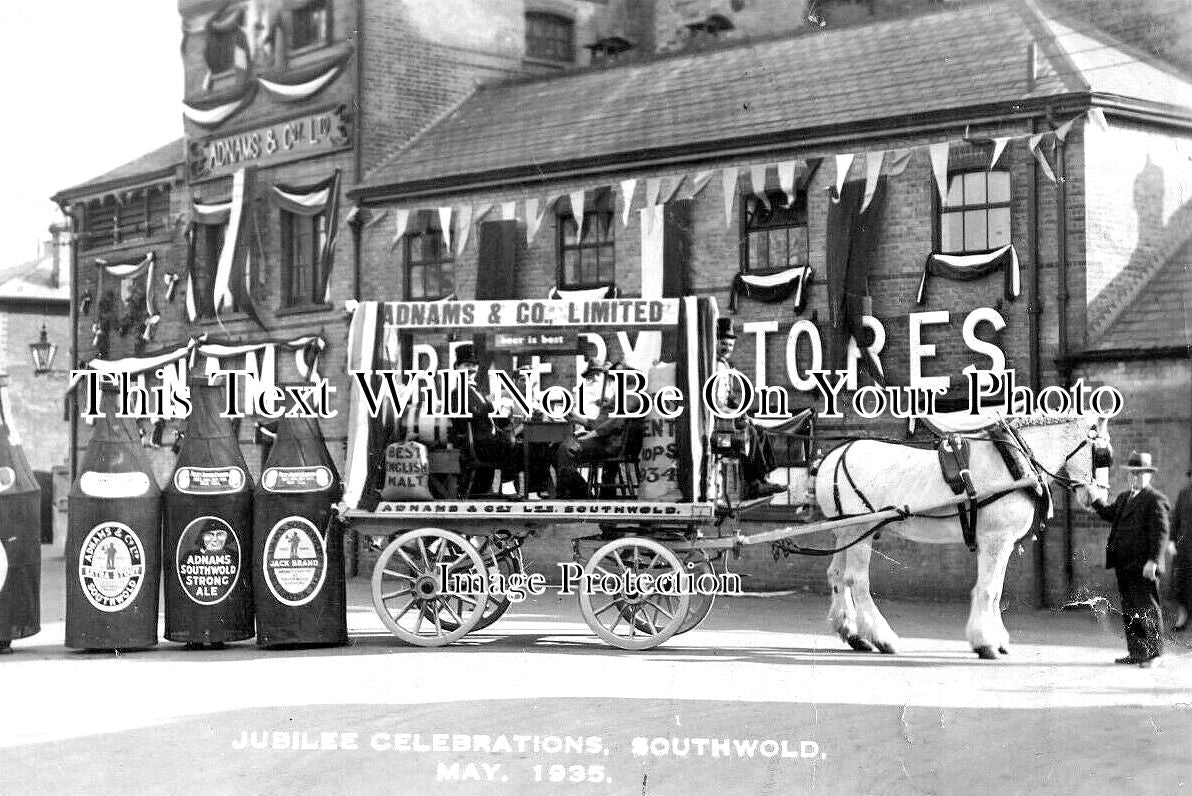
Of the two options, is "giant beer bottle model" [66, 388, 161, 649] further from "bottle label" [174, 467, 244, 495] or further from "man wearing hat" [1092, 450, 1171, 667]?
"man wearing hat" [1092, 450, 1171, 667]

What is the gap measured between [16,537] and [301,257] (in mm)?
9620

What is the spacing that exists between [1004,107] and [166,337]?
439 inches

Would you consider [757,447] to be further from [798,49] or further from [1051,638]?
[798,49]

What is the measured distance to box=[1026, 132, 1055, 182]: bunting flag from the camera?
1245 cm

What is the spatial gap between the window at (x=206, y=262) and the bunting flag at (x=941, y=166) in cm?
1011

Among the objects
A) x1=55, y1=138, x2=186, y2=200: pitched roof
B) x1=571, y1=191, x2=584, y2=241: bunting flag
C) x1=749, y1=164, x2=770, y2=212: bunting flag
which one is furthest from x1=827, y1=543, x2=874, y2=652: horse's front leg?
x1=55, y1=138, x2=186, y2=200: pitched roof

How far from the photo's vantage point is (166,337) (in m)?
18.6

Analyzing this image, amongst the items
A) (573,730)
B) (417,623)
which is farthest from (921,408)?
(573,730)

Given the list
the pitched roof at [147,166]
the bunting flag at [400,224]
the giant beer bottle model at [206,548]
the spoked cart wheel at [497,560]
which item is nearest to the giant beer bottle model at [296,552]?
the giant beer bottle model at [206,548]

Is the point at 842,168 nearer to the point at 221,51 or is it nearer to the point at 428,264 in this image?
the point at 428,264

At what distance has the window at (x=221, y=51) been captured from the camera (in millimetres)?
17391

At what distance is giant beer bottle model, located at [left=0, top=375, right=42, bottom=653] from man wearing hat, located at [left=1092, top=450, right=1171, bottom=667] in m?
7.50

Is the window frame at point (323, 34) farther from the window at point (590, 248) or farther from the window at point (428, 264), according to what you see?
the window at point (590, 248)

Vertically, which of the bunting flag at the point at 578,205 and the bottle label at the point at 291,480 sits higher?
the bunting flag at the point at 578,205
